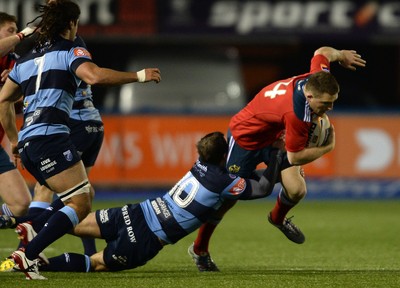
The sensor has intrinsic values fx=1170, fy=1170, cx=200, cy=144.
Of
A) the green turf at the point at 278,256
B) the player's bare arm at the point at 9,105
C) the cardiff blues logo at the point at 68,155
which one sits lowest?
the green turf at the point at 278,256

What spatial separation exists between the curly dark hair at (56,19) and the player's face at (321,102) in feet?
5.93

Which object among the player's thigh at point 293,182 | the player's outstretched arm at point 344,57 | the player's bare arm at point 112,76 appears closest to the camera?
the player's bare arm at point 112,76

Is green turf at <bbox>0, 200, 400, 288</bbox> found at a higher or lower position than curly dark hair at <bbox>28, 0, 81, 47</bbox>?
lower

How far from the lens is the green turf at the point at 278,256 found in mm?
8133

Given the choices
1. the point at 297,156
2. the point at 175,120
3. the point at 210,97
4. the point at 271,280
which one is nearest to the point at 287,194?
the point at 297,156

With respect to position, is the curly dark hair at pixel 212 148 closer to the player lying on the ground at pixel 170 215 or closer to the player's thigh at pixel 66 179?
the player lying on the ground at pixel 170 215

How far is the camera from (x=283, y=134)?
941 cm

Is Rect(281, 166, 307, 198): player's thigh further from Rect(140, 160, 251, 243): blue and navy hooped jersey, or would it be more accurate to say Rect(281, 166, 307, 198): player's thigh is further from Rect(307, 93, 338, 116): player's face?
Rect(307, 93, 338, 116): player's face

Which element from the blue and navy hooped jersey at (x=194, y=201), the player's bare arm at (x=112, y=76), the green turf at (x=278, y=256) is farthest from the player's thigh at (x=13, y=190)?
the player's bare arm at (x=112, y=76)

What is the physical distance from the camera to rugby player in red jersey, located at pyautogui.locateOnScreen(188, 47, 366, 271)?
8.75 meters

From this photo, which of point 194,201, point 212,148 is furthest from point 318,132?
point 194,201

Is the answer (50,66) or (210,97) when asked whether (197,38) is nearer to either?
(210,97)

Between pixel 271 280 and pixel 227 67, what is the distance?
33.4ft

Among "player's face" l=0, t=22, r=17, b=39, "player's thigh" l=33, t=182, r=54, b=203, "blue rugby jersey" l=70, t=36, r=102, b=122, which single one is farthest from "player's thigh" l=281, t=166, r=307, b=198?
"player's face" l=0, t=22, r=17, b=39
